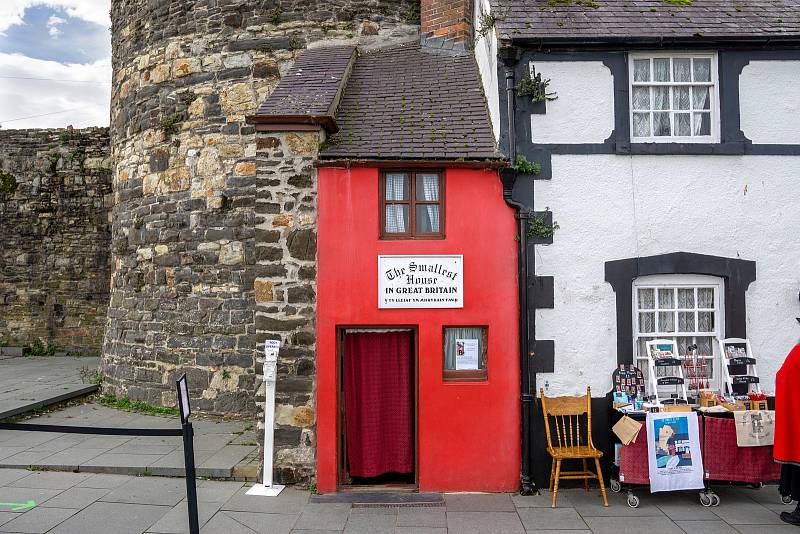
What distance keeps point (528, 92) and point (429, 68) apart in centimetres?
263

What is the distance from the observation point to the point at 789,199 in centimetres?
732

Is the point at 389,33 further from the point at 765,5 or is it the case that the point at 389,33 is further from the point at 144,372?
the point at 144,372

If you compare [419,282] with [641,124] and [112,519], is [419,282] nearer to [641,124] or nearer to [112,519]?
[641,124]

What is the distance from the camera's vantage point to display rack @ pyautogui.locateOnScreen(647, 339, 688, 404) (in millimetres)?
6973

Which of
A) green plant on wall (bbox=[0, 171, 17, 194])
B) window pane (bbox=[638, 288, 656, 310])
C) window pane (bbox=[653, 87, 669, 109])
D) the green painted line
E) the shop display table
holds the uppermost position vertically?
green plant on wall (bbox=[0, 171, 17, 194])

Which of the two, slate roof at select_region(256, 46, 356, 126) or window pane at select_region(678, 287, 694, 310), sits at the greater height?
slate roof at select_region(256, 46, 356, 126)

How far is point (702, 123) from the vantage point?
7.53 metres

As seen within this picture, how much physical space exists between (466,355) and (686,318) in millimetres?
2616

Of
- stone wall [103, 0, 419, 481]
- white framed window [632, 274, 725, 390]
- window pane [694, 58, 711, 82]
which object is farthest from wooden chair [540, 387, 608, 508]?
stone wall [103, 0, 419, 481]

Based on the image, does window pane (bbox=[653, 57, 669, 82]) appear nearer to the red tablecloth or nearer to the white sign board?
the white sign board

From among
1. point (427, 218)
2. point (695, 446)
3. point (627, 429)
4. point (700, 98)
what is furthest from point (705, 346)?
point (427, 218)

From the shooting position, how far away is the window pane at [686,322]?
7328 mm

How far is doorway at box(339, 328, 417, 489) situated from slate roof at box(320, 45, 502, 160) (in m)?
2.16

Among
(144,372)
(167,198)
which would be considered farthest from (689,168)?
(144,372)
